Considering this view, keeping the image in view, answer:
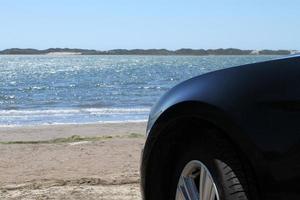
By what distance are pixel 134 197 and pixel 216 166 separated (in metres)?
2.52

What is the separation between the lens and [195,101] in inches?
115

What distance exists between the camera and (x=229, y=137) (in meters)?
2.72

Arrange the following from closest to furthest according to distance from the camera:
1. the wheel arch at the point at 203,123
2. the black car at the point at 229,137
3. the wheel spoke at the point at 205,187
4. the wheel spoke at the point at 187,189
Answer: the black car at the point at 229,137, the wheel arch at the point at 203,123, the wheel spoke at the point at 205,187, the wheel spoke at the point at 187,189

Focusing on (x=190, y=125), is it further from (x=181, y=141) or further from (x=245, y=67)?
(x=245, y=67)

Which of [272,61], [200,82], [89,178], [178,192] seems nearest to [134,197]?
[89,178]

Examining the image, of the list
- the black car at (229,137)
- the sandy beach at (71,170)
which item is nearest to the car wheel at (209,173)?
the black car at (229,137)

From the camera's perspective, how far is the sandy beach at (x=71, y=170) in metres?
5.51

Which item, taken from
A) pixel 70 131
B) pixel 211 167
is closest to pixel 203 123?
pixel 211 167

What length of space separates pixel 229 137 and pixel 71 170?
4476 millimetres

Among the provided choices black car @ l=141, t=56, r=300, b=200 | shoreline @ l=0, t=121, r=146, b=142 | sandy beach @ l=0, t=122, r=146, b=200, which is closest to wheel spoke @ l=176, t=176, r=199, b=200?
black car @ l=141, t=56, r=300, b=200

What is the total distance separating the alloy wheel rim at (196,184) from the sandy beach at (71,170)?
210cm

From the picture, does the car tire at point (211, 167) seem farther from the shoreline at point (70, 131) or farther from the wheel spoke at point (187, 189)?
the shoreline at point (70, 131)

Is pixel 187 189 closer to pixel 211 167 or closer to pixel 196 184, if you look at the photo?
pixel 196 184

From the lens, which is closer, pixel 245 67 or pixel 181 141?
pixel 245 67
